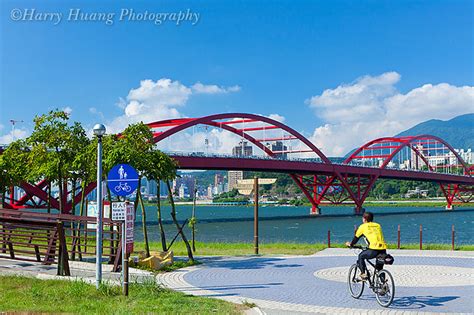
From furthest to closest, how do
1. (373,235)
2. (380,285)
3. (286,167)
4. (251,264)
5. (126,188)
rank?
(286,167) → (251,264) → (126,188) → (373,235) → (380,285)

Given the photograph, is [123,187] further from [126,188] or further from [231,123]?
[231,123]

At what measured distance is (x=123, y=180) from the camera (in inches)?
380

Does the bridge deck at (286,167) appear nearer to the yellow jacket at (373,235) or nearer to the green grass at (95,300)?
the green grass at (95,300)

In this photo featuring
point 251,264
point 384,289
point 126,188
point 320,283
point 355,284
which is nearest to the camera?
point 384,289

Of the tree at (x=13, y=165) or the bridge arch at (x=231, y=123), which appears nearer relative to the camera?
the tree at (x=13, y=165)

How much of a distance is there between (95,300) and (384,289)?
4.54m

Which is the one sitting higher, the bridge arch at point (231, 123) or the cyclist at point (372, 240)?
the bridge arch at point (231, 123)

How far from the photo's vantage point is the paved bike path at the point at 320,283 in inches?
345

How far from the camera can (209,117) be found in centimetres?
5450

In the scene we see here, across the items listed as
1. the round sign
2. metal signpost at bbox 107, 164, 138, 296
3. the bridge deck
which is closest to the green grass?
metal signpost at bbox 107, 164, 138, 296

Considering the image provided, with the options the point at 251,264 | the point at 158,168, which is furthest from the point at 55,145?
A: the point at 251,264

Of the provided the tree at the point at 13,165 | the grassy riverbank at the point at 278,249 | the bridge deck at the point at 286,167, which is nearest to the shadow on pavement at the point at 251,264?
the grassy riverbank at the point at 278,249

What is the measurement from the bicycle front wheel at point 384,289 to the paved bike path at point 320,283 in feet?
0.45

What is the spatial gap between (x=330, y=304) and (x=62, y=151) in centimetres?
998
